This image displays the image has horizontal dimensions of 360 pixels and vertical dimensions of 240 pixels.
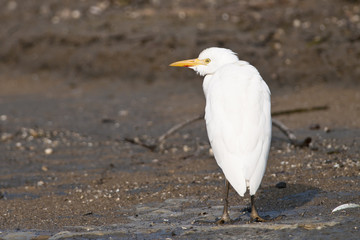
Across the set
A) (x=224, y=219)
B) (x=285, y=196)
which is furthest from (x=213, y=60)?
(x=224, y=219)

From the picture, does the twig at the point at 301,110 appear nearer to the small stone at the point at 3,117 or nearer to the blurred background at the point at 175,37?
the blurred background at the point at 175,37

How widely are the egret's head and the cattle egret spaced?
1.20 ft

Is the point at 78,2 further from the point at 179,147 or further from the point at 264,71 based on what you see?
the point at 179,147

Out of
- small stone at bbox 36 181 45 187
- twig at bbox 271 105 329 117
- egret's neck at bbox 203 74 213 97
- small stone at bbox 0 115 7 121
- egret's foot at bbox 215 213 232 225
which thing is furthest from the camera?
small stone at bbox 0 115 7 121

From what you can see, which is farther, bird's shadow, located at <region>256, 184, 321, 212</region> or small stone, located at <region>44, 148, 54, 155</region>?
small stone, located at <region>44, 148, 54, 155</region>

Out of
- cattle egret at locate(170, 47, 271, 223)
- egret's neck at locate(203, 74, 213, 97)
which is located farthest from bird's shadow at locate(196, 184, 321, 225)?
egret's neck at locate(203, 74, 213, 97)

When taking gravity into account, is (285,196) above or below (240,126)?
below

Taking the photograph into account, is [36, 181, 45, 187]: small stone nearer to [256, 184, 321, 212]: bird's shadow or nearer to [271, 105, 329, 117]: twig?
[256, 184, 321, 212]: bird's shadow

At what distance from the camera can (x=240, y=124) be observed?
5543mm

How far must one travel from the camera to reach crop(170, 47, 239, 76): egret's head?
658 centimetres

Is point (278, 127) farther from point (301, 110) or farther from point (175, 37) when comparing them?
point (175, 37)

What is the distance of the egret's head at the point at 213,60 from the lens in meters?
6.58

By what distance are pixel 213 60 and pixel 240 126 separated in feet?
4.34

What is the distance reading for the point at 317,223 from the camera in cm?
501
